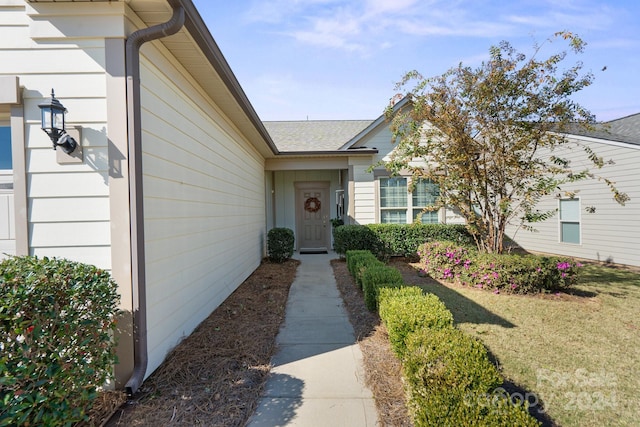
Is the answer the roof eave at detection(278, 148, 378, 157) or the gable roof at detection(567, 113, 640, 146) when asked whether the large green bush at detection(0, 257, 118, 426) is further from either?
the gable roof at detection(567, 113, 640, 146)

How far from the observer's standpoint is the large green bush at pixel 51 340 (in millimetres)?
1563

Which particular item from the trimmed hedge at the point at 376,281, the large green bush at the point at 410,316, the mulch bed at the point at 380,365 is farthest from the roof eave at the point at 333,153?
the large green bush at the point at 410,316

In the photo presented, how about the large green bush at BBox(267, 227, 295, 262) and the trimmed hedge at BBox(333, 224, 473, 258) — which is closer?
the trimmed hedge at BBox(333, 224, 473, 258)

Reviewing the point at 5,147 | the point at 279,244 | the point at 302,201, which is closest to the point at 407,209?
the point at 302,201

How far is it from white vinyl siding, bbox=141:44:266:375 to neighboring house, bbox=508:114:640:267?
7.45m

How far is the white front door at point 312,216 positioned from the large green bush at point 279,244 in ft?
7.62

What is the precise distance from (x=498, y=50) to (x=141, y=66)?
6.13 m

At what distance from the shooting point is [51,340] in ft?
5.89

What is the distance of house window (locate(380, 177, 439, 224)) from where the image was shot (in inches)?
361

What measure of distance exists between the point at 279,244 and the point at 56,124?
6.44m

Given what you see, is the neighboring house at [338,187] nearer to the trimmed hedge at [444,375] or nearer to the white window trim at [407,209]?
the white window trim at [407,209]

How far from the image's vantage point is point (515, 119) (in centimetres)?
582

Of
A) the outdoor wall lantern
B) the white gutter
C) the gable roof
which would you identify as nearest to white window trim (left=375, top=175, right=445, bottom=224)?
the gable roof

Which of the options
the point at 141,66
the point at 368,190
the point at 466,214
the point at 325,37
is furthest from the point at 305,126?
the point at 141,66
